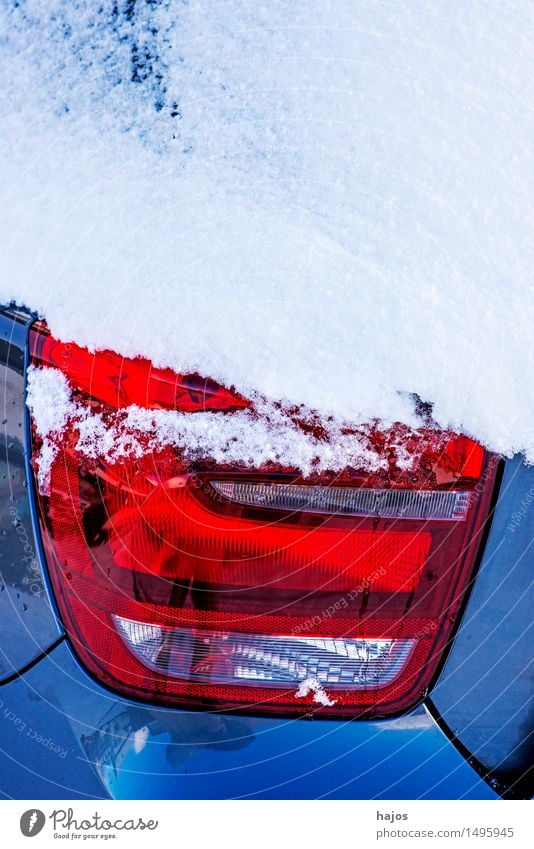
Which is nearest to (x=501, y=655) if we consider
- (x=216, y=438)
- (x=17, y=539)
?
(x=216, y=438)

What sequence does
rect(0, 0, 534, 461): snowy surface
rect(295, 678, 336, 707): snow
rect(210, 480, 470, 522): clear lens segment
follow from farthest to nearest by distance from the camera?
rect(0, 0, 534, 461): snowy surface → rect(295, 678, 336, 707): snow → rect(210, 480, 470, 522): clear lens segment

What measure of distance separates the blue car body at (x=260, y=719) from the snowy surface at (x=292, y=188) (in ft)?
0.76

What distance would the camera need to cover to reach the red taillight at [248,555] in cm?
105

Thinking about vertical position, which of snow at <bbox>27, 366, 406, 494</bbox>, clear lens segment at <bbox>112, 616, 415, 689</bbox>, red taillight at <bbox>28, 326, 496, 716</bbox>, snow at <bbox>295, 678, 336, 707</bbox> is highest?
snow at <bbox>27, 366, 406, 494</bbox>

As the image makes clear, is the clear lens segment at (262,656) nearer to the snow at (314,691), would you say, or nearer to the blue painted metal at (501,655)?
the snow at (314,691)

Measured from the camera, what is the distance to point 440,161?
1.49m

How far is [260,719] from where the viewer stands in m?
1.25

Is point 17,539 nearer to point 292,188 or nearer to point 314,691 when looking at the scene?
point 314,691

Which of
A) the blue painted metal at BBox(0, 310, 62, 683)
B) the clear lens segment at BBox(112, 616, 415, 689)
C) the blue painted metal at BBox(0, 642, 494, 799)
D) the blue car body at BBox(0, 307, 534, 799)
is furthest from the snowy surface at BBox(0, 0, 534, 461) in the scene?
the blue painted metal at BBox(0, 642, 494, 799)

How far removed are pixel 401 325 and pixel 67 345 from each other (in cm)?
70

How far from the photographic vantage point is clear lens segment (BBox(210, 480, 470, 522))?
1043mm

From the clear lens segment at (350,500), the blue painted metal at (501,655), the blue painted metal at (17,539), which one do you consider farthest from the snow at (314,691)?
the blue painted metal at (17,539)

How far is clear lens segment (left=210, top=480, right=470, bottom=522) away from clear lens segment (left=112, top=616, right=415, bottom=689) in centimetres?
26

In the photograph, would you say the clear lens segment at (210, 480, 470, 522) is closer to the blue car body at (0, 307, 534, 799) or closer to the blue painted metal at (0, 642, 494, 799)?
the blue car body at (0, 307, 534, 799)
